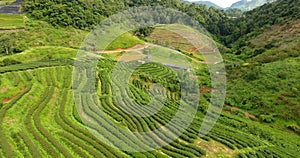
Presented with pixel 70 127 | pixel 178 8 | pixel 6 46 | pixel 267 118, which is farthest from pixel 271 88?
pixel 178 8

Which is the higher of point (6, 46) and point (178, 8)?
point (178, 8)

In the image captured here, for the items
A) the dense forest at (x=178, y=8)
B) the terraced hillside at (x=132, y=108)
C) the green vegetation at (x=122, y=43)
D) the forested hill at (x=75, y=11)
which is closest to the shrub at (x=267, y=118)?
the terraced hillside at (x=132, y=108)

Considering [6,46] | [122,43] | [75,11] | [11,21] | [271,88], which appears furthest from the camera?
[75,11]

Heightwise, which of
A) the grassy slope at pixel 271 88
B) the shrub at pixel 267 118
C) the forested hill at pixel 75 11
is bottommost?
the shrub at pixel 267 118

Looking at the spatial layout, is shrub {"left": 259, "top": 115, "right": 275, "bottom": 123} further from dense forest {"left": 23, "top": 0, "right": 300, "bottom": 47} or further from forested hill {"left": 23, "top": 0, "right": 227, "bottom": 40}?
forested hill {"left": 23, "top": 0, "right": 227, "bottom": 40}

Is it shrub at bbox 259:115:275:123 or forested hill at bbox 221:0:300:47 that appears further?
forested hill at bbox 221:0:300:47

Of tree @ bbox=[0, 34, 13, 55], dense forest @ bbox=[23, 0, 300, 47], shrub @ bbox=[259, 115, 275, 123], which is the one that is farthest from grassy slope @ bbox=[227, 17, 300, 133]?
tree @ bbox=[0, 34, 13, 55]

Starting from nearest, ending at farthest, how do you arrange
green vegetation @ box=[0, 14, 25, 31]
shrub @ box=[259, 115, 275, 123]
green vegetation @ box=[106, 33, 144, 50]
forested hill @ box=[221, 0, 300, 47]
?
shrub @ box=[259, 115, 275, 123] → green vegetation @ box=[0, 14, 25, 31] → green vegetation @ box=[106, 33, 144, 50] → forested hill @ box=[221, 0, 300, 47]

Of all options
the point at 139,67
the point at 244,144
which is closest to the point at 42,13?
the point at 139,67

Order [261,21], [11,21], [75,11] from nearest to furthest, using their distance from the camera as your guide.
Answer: [11,21]
[75,11]
[261,21]

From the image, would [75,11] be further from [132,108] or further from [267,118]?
[267,118]

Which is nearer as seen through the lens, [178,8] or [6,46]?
[6,46]

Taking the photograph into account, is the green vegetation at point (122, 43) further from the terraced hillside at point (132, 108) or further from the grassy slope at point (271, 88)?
the grassy slope at point (271, 88)
